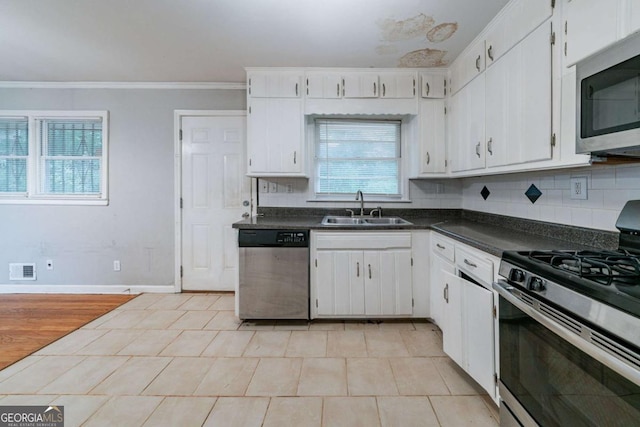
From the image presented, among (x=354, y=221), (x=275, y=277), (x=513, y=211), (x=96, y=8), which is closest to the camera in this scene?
(x=96, y=8)

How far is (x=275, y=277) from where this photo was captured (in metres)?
2.78

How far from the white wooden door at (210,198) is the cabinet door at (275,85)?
2.22 ft

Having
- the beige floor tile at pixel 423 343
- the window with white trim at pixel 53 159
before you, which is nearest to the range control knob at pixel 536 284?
the beige floor tile at pixel 423 343

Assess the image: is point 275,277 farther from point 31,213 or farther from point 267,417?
point 31,213

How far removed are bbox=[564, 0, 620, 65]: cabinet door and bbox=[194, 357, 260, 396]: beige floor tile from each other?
7.76ft

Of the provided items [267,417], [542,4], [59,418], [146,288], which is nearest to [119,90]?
[146,288]

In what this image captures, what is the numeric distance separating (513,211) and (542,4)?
1.39 metres

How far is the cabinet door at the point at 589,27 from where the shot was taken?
1.20 m

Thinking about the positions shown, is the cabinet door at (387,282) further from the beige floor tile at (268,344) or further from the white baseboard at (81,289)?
the white baseboard at (81,289)

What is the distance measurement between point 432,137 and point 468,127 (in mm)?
480

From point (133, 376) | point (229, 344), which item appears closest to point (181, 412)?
point (133, 376)

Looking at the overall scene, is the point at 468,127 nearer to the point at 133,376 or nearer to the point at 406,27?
the point at 406,27

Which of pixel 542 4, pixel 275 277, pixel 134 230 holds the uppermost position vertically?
pixel 542 4

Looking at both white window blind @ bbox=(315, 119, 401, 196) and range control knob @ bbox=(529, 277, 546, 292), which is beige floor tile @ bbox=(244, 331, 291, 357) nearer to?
white window blind @ bbox=(315, 119, 401, 196)
